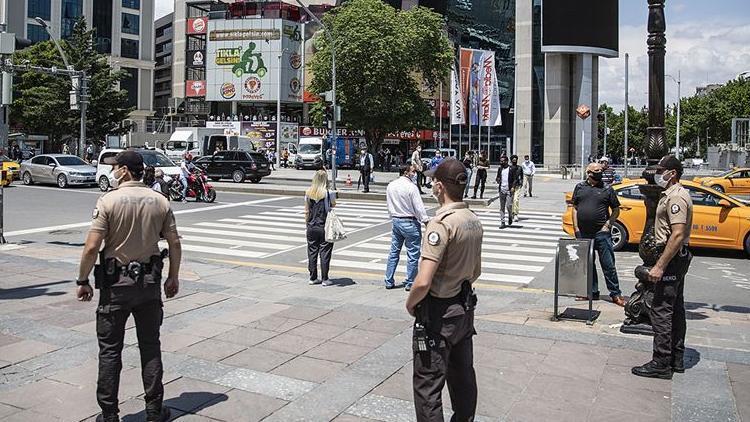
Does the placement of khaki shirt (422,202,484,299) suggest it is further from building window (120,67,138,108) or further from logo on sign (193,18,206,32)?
building window (120,67,138,108)

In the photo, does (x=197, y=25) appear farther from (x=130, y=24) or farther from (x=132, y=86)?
(x=132, y=86)

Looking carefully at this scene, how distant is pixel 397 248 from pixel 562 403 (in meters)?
4.86

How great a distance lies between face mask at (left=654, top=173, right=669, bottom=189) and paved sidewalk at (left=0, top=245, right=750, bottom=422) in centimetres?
167

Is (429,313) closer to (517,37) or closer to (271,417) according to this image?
(271,417)

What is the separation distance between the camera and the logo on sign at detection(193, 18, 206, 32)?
268 feet

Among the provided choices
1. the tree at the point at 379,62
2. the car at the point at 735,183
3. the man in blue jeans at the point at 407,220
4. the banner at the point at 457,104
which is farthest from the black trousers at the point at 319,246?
the banner at the point at 457,104

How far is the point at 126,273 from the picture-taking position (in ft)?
15.0

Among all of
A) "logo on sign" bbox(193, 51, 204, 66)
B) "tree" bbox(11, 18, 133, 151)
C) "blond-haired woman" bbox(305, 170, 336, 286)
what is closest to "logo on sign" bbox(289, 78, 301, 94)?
"logo on sign" bbox(193, 51, 204, 66)

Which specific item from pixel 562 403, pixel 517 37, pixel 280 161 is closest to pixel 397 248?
pixel 562 403

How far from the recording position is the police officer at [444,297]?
3.96 meters

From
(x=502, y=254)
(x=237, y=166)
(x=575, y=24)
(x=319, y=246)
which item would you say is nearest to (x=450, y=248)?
(x=319, y=246)

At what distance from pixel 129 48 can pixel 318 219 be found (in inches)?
3451

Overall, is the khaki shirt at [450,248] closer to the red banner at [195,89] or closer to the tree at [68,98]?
the tree at [68,98]

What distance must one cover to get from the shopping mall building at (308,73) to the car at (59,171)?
111 feet
